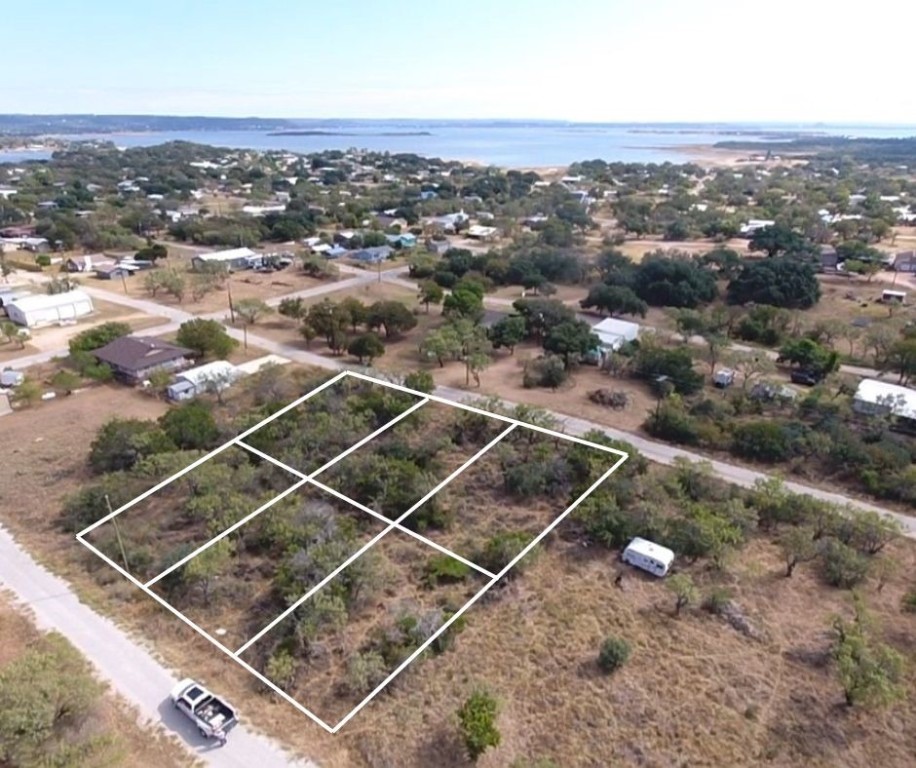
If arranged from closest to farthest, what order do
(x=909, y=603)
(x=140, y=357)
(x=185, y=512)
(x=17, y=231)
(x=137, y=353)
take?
1. (x=909, y=603)
2. (x=185, y=512)
3. (x=140, y=357)
4. (x=137, y=353)
5. (x=17, y=231)

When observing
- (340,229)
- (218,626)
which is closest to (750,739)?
(218,626)

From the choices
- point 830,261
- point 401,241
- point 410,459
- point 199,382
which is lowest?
point 401,241

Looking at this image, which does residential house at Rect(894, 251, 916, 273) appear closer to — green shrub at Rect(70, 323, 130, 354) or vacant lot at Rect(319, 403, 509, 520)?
vacant lot at Rect(319, 403, 509, 520)

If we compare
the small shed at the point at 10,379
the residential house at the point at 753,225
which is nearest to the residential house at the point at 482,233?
the residential house at the point at 753,225

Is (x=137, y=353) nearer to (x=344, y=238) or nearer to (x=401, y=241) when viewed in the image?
(x=344, y=238)

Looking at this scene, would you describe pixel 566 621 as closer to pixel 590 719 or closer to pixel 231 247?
pixel 590 719

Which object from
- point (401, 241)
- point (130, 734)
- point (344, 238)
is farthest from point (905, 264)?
point (130, 734)
